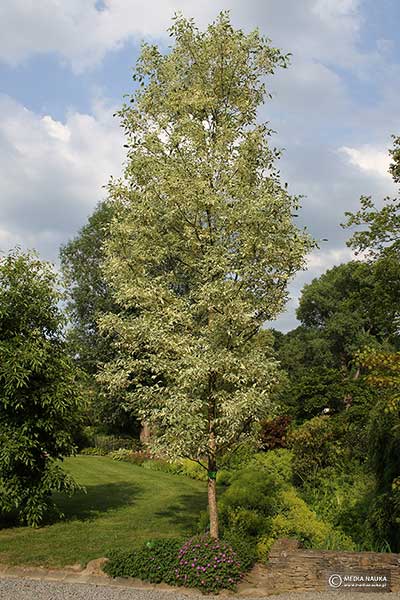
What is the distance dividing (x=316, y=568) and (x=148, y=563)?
304 cm

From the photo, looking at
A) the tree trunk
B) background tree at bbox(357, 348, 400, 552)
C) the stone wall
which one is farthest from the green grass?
background tree at bbox(357, 348, 400, 552)

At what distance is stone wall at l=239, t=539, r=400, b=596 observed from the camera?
366 inches

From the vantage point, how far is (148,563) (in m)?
9.95

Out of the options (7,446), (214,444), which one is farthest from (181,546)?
(7,446)

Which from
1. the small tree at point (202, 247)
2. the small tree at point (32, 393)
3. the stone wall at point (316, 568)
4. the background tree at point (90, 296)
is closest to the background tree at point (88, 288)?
the background tree at point (90, 296)

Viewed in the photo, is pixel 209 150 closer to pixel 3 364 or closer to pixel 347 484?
pixel 3 364

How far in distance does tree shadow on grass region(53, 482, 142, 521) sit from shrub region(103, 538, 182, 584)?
5042 millimetres

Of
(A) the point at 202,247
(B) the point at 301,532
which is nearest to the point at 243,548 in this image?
(B) the point at 301,532

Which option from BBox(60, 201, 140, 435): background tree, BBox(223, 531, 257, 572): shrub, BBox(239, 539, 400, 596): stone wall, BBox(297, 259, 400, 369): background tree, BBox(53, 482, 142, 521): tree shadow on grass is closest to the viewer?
BBox(239, 539, 400, 596): stone wall

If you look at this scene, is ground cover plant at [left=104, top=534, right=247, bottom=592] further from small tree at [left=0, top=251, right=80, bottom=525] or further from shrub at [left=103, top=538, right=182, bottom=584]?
small tree at [left=0, top=251, right=80, bottom=525]

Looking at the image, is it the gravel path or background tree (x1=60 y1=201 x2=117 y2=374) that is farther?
background tree (x1=60 y1=201 x2=117 y2=374)

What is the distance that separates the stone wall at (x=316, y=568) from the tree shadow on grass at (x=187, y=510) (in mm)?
4237

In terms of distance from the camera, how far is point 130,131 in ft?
39.8

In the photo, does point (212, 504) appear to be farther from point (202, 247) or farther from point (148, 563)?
point (202, 247)
